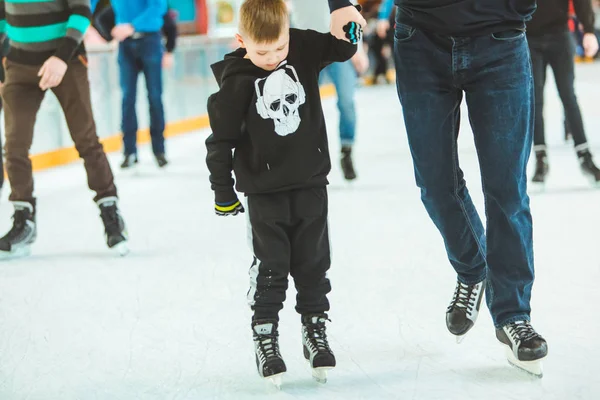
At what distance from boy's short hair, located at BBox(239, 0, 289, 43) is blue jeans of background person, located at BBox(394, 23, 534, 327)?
1.06ft

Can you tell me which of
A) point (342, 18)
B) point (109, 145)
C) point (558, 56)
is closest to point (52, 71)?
point (342, 18)

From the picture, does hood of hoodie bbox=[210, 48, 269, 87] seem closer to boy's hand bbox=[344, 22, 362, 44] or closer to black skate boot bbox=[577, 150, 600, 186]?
boy's hand bbox=[344, 22, 362, 44]

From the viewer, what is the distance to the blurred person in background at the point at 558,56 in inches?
159

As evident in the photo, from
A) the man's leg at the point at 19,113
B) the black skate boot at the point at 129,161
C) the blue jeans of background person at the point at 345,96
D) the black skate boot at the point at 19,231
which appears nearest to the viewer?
the man's leg at the point at 19,113

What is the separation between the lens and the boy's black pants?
1.96 m

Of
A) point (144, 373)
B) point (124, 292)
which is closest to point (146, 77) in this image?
point (124, 292)

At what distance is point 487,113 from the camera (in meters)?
1.92

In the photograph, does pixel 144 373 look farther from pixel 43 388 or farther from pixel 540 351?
pixel 540 351

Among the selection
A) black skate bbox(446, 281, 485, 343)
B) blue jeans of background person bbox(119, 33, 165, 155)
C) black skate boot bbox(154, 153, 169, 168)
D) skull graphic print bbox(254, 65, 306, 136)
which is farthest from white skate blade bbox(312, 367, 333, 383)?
black skate boot bbox(154, 153, 169, 168)

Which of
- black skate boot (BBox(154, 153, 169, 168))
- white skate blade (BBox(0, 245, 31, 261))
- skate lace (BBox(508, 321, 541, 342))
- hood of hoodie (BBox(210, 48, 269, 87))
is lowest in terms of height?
black skate boot (BBox(154, 153, 169, 168))

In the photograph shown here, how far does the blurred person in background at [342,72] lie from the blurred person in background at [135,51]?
1.19m

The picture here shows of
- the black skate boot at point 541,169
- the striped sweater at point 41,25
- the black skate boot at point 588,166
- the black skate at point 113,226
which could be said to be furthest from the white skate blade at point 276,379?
the black skate boot at point 588,166

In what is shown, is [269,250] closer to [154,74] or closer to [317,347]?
[317,347]

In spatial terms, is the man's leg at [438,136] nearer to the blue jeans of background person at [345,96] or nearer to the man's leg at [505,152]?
the man's leg at [505,152]
